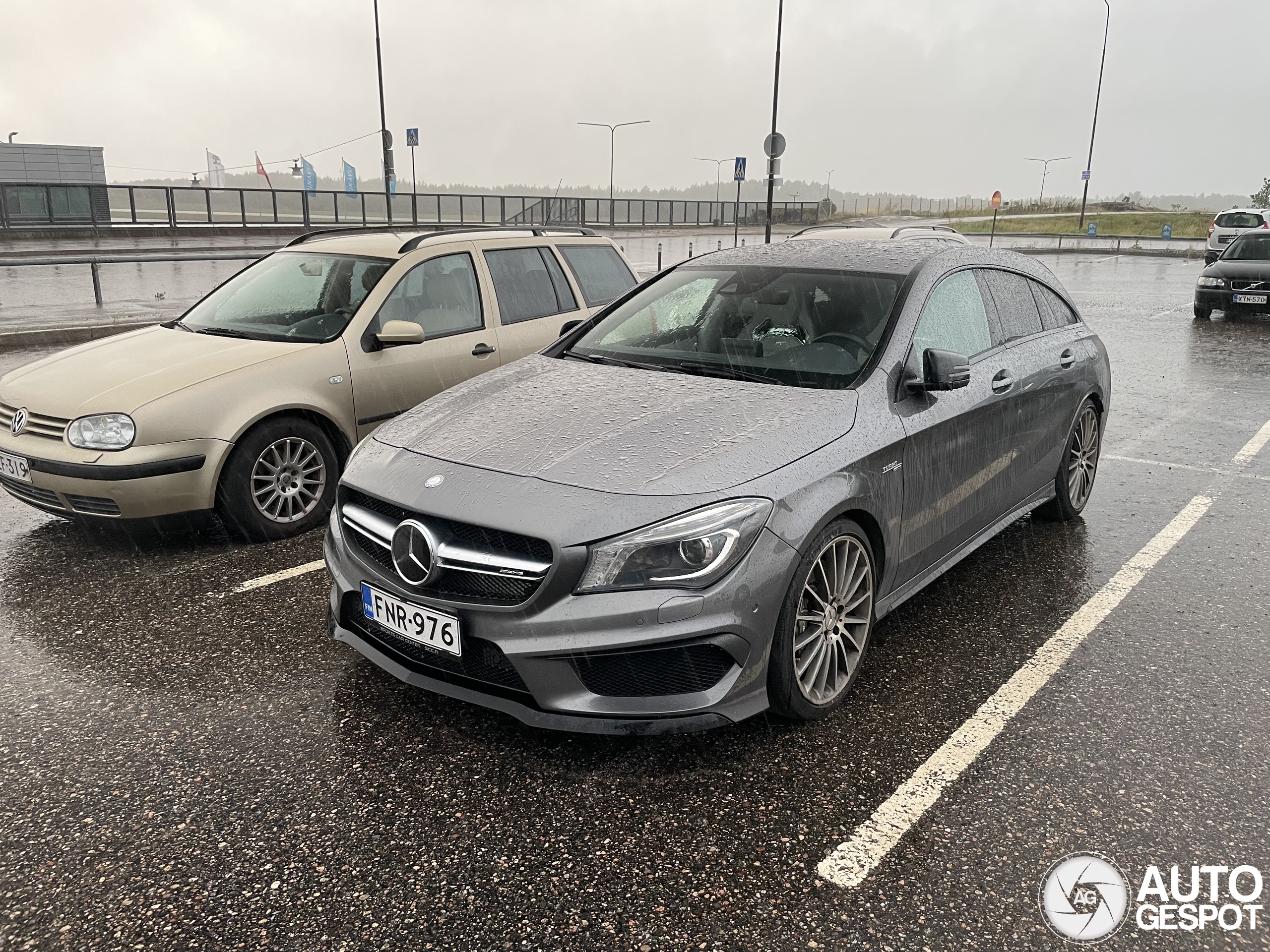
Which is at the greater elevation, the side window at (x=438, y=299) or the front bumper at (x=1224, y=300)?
the side window at (x=438, y=299)

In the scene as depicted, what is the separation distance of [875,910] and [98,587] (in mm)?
3852

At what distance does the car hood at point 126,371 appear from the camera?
4812 millimetres

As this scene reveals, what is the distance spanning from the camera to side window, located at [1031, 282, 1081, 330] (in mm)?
5156

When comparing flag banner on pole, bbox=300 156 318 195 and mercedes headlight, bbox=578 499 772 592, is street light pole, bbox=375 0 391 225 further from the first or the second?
mercedes headlight, bbox=578 499 772 592

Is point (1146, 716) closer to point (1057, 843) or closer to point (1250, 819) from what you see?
point (1250, 819)

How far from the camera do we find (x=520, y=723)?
3.43m

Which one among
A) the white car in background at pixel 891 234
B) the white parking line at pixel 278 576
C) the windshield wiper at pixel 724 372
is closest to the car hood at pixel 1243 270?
the white car in background at pixel 891 234

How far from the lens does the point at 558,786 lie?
305cm

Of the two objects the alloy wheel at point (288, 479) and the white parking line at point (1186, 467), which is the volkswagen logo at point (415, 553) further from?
the white parking line at point (1186, 467)

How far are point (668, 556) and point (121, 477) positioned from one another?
317 cm

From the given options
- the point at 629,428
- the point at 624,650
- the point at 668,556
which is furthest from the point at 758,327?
the point at 624,650

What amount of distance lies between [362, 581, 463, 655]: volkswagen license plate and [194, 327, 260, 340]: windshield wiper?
116 inches

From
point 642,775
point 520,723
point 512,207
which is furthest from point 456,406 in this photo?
point 512,207

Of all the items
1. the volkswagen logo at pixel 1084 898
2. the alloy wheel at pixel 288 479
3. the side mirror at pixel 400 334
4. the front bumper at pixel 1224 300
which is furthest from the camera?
the front bumper at pixel 1224 300
